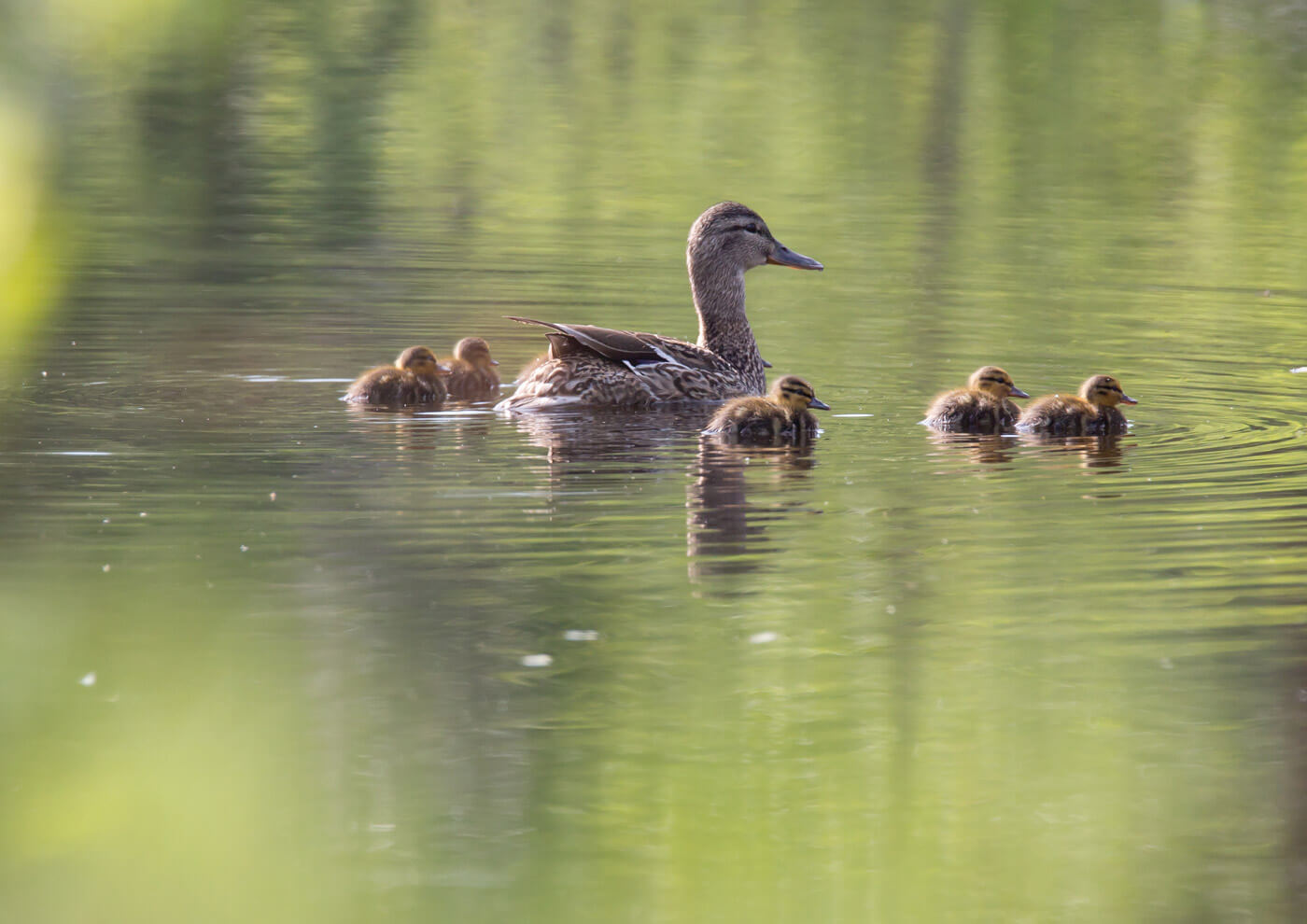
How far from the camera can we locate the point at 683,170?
1912cm

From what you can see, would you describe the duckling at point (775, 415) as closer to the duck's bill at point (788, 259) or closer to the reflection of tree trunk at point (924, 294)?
the reflection of tree trunk at point (924, 294)

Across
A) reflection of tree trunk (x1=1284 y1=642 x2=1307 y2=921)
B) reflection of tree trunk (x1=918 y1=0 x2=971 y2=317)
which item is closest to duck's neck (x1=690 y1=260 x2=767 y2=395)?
reflection of tree trunk (x1=918 y1=0 x2=971 y2=317)

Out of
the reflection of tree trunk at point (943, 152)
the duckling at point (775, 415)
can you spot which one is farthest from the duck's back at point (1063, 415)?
the reflection of tree trunk at point (943, 152)

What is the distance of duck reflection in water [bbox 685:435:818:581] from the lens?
20.5ft

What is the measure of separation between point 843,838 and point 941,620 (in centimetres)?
160

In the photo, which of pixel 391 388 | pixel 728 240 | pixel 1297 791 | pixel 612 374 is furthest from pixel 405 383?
pixel 1297 791

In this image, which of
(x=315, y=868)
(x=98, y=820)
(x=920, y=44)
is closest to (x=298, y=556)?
(x=315, y=868)

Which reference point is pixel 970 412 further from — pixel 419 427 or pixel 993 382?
pixel 419 427

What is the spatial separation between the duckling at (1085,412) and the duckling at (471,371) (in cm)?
272

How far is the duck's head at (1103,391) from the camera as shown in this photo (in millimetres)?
8641

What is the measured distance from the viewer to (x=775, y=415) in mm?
8289

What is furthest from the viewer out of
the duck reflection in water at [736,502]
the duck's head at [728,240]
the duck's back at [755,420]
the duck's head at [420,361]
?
the duck's head at [728,240]

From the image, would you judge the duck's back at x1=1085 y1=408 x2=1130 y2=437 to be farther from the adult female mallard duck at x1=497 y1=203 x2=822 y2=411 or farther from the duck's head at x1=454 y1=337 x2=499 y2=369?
the duck's head at x1=454 y1=337 x2=499 y2=369

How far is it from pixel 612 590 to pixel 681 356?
362 centimetres
